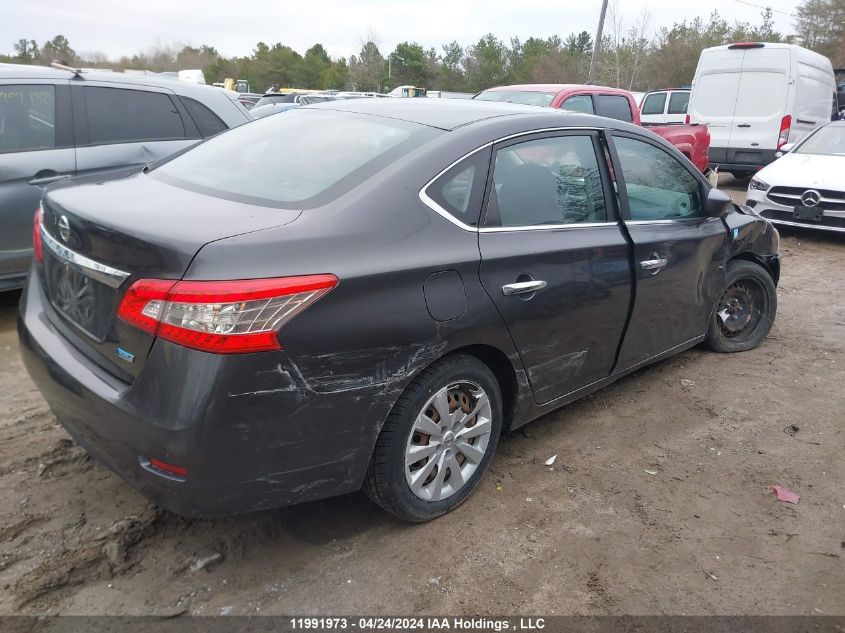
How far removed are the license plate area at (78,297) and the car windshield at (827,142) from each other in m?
9.50

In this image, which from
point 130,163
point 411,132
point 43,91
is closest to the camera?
point 411,132

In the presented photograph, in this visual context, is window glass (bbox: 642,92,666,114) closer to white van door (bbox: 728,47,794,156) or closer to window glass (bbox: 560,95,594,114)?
white van door (bbox: 728,47,794,156)

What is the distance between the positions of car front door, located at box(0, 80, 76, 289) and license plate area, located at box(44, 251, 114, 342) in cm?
226

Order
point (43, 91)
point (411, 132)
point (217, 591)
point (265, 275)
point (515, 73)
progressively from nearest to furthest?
point (265, 275) < point (217, 591) < point (411, 132) < point (43, 91) < point (515, 73)

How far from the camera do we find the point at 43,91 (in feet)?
15.8

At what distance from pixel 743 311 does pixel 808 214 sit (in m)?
4.45

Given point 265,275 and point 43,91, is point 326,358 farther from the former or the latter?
point 43,91

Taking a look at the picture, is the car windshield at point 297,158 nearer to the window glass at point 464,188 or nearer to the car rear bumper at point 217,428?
the window glass at point 464,188

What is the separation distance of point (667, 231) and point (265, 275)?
95.0 inches

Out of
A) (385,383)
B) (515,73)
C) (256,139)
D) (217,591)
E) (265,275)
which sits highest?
(515,73)

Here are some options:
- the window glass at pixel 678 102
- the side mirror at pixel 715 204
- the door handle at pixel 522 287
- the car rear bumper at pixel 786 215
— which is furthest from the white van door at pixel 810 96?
the door handle at pixel 522 287

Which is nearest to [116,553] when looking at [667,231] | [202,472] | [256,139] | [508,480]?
[202,472]

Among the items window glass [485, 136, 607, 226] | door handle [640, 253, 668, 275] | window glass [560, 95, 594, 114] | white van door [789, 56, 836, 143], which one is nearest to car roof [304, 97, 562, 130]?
window glass [485, 136, 607, 226]

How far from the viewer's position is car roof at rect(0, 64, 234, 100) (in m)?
4.82
